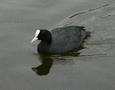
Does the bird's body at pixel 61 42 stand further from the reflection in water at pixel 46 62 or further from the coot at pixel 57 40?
the reflection in water at pixel 46 62

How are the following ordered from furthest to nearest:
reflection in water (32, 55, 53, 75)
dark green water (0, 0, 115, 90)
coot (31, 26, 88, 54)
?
coot (31, 26, 88, 54) < reflection in water (32, 55, 53, 75) < dark green water (0, 0, 115, 90)

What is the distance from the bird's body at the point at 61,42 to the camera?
12.8 m

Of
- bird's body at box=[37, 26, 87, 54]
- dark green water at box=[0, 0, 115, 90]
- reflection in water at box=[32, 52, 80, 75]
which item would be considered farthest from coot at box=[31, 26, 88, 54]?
dark green water at box=[0, 0, 115, 90]

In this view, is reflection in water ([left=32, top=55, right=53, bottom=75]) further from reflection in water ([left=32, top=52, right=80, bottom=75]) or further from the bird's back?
the bird's back

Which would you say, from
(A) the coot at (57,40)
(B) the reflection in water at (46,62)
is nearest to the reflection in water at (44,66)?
(B) the reflection in water at (46,62)

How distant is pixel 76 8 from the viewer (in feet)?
50.9

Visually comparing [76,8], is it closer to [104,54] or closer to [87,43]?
[87,43]

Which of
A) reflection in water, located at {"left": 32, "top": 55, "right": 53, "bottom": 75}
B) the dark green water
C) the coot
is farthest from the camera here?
the coot

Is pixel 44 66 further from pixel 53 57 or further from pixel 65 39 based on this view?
pixel 65 39

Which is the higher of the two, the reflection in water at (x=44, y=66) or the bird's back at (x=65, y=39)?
the bird's back at (x=65, y=39)

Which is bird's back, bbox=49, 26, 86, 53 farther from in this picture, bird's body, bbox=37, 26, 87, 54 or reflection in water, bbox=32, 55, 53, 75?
reflection in water, bbox=32, 55, 53, 75

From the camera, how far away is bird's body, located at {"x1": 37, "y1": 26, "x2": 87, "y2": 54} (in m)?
12.8

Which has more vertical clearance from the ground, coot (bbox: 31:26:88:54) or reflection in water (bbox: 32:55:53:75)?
coot (bbox: 31:26:88:54)

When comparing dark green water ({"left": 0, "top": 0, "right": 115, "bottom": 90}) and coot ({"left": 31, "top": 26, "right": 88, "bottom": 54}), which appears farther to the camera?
coot ({"left": 31, "top": 26, "right": 88, "bottom": 54})
